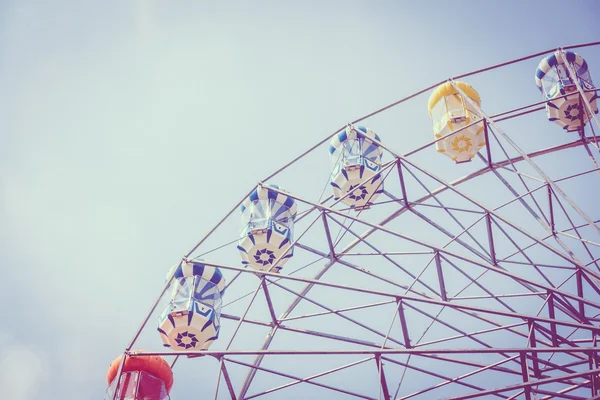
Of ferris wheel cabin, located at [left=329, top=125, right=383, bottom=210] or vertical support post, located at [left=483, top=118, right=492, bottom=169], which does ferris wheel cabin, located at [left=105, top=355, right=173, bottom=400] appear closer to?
ferris wheel cabin, located at [left=329, top=125, right=383, bottom=210]

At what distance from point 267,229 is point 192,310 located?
2674 millimetres

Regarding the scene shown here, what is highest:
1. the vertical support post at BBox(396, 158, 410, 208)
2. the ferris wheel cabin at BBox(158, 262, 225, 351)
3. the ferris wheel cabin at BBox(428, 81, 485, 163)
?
the ferris wheel cabin at BBox(428, 81, 485, 163)

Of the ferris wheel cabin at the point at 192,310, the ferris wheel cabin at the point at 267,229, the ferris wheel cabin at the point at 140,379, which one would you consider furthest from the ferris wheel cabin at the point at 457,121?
the ferris wheel cabin at the point at 140,379

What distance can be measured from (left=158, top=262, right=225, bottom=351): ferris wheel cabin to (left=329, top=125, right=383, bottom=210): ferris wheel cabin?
13.8ft

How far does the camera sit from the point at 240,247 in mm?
13727

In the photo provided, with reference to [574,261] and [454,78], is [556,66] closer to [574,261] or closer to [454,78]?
[454,78]

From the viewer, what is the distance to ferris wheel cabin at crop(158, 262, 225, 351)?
11.9m

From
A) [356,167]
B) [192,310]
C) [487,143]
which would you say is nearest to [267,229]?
[192,310]

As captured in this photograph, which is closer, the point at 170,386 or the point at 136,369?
the point at 136,369

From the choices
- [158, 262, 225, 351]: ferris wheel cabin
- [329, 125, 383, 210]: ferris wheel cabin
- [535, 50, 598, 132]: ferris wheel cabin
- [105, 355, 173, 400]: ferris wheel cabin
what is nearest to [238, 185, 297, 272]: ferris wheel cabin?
[158, 262, 225, 351]: ferris wheel cabin

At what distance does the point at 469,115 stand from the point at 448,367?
1719cm

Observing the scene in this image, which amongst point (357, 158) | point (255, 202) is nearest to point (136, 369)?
point (255, 202)

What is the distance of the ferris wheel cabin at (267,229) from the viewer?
13.5 metres

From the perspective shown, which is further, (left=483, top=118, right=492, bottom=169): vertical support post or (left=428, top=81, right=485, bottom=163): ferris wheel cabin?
(left=428, top=81, right=485, bottom=163): ferris wheel cabin
